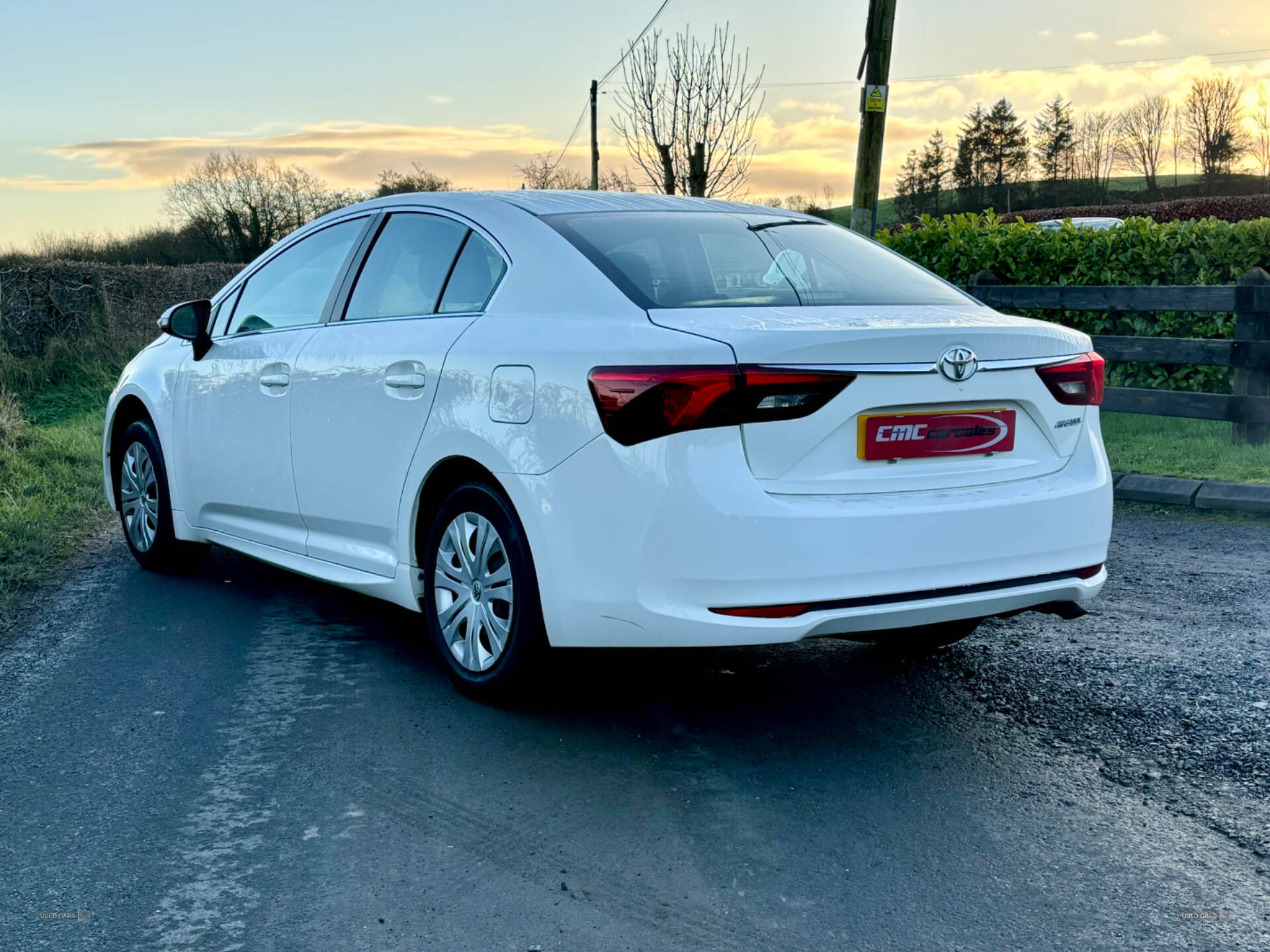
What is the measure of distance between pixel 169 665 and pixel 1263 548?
5.29 meters

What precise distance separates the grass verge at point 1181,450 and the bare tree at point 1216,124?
63.5m

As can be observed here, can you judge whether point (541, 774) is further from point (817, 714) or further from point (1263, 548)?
point (1263, 548)

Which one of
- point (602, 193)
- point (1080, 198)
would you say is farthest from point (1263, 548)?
point (1080, 198)

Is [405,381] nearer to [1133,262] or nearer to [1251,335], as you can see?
[1251,335]

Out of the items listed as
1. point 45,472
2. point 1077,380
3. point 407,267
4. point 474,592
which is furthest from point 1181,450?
point 45,472

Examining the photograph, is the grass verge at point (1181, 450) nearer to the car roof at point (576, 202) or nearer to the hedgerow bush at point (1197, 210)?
the car roof at point (576, 202)

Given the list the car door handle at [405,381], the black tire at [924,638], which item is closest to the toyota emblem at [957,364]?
the black tire at [924,638]

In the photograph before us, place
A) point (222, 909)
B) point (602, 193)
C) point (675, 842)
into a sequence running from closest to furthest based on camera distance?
1. point (222, 909)
2. point (675, 842)
3. point (602, 193)

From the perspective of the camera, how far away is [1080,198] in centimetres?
6419

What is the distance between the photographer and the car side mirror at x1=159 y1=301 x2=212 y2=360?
589 cm

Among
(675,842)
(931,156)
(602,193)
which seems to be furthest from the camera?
(931,156)

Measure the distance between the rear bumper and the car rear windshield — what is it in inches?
24.3

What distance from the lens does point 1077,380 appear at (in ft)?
13.1

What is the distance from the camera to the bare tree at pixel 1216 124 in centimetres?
6769
